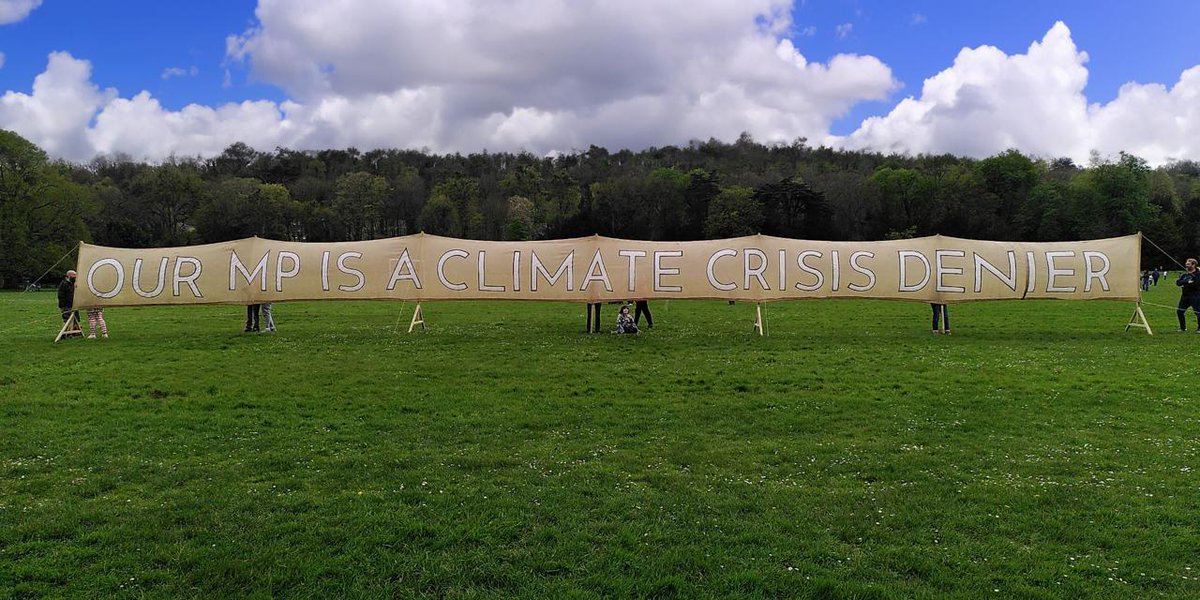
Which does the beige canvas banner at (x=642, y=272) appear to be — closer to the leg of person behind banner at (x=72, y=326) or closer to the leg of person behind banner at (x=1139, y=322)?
the leg of person behind banner at (x=1139, y=322)

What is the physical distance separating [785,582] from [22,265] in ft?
275

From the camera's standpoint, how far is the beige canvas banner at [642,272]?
62.1 feet

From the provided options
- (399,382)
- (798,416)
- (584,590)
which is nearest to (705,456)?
(798,416)

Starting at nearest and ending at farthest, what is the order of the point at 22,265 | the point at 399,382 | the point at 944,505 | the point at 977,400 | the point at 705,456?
the point at 944,505 → the point at 705,456 → the point at 977,400 → the point at 399,382 → the point at 22,265

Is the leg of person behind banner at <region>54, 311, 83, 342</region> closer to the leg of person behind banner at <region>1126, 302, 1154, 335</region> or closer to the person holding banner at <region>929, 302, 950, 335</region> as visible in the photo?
the person holding banner at <region>929, 302, 950, 335</region>

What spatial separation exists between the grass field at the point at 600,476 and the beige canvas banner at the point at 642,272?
4.53m

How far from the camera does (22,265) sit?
6556 cm

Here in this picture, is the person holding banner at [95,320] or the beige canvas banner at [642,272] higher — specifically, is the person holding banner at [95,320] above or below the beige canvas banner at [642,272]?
below

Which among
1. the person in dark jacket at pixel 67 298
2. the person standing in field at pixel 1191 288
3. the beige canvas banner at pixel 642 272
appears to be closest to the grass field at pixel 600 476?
the beige canvas banner at pixel 642 272

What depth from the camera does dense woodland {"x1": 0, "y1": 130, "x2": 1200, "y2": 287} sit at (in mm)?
97625

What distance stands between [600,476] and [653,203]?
381ft

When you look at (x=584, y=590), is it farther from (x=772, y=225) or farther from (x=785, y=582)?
(x=772, y=225)

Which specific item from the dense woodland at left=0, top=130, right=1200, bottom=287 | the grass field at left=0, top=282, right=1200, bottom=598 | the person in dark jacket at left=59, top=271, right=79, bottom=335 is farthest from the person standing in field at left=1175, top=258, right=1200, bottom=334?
the dense woodland at left=0, top=130, right=1200, bottom=287

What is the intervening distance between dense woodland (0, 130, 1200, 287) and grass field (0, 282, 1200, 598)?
82.0 m
